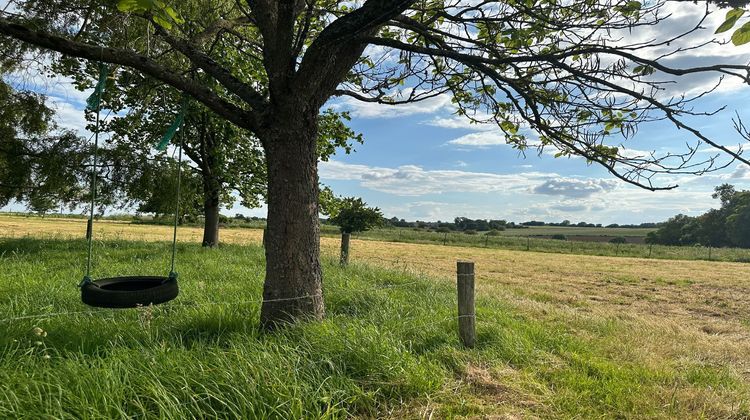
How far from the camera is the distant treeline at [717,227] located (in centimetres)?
6506

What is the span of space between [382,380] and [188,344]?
5.79 feet

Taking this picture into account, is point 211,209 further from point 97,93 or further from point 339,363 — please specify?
point 339,363

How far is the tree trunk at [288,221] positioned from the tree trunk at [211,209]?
36.4 ft

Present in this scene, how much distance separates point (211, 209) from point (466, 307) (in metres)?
12.7

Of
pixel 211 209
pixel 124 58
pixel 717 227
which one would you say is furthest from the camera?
pixel 717 227

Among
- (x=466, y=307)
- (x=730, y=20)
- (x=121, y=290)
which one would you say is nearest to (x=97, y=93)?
(x=121, y=290)

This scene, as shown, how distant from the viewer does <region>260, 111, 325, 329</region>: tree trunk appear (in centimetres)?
413

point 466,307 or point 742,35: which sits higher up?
point 742,35

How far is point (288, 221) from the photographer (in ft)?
13.6

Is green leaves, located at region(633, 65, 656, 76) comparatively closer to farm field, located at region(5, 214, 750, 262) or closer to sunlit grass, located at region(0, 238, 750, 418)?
sunlit grass, located at region(0, 238, 750, 418)

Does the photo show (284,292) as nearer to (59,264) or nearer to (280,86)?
(280,86)

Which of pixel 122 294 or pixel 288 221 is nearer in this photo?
pixel 122 294

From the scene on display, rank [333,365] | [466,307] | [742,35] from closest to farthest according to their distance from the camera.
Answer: [742,35]
[333,365]
[466,307]

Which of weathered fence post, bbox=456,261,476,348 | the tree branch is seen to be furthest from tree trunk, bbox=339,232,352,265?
the tree branch
